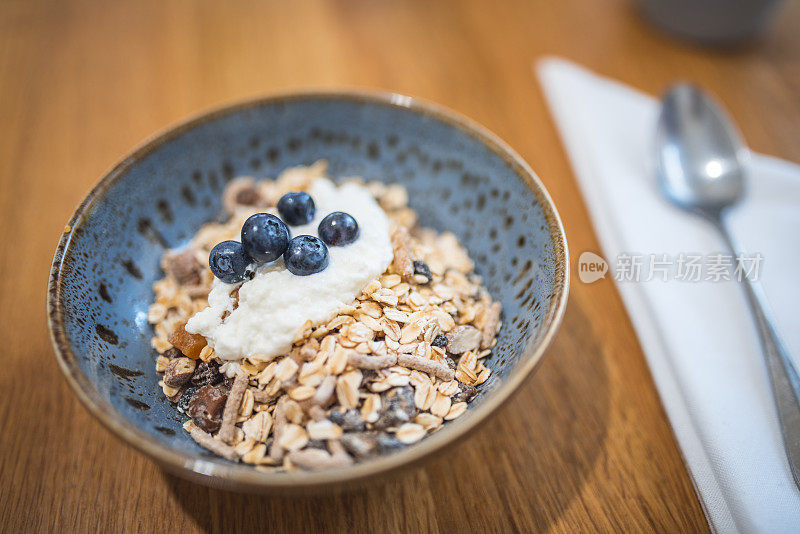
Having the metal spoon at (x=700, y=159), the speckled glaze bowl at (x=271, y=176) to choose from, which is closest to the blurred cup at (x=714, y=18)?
the metal spoon at (x=700, y=159)

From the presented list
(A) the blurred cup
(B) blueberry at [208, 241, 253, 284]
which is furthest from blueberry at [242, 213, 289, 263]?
(A) the blurred cup

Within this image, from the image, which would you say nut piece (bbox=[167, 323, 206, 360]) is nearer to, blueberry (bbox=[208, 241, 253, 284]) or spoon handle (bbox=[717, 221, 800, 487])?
blueberry (bbox=[208, 241, 253, 284])

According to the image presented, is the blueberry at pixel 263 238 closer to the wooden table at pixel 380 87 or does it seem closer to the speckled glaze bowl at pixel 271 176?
the speckled glaze bowl at pixel 271 176

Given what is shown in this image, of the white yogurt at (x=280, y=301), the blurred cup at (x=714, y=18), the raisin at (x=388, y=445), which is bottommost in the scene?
the raisin at (x=388, y=445)

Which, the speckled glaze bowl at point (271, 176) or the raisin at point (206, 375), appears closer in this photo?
the speckled glaze bowl at point (271, 176)

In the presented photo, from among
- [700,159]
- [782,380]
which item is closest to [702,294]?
[782,380]

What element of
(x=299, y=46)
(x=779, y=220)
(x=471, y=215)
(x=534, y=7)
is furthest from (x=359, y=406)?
(x=534, y=7)
